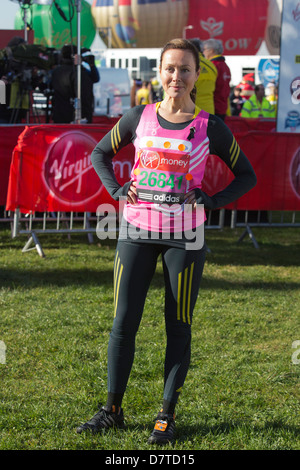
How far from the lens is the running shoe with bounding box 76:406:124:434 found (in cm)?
336

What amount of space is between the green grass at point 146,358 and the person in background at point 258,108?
330 inches

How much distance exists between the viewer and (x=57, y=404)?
12.3 ft

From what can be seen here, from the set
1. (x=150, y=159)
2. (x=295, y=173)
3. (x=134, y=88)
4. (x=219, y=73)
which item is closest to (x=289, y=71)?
(x=219, y=73)

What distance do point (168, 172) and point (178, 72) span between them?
0.49 metres

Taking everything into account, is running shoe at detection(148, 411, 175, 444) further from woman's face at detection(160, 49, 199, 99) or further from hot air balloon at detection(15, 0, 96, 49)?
hot air balloon at detection(15, 0, 96, 49)

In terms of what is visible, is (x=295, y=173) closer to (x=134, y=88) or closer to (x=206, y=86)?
(x=206, y=86)

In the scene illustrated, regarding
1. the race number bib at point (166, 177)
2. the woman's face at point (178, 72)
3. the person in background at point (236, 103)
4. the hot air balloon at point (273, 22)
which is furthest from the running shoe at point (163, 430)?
the hot air balloon at point (273, 22)

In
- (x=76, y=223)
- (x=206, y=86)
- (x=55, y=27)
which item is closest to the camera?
(x=206, y=86)

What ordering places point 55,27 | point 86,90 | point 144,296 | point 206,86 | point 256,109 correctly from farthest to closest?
point 55,27, point 256,109, point 86,90, point 206,86, point 144,296

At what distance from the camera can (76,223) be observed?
956 centimetres

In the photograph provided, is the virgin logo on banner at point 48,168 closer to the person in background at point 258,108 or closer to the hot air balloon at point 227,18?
the person in background at point 258,108

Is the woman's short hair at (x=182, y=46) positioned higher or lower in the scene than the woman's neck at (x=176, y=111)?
higher

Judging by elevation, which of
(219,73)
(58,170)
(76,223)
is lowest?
(76,223)

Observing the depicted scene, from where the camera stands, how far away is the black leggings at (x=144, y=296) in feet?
10.4
